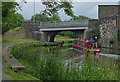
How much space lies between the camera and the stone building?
33188 millimetres

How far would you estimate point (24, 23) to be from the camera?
49688mm

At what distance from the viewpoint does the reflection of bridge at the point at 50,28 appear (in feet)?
137

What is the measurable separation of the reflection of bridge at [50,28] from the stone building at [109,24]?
3.75m

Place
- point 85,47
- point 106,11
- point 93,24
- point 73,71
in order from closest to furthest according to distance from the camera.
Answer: point 73,71 → point 85,47 → point 106,11 → point 93,24

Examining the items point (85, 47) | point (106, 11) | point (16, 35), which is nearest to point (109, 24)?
point (106, 11)

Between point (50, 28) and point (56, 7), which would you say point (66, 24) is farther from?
point (56, 7)

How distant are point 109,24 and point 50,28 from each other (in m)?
13.6

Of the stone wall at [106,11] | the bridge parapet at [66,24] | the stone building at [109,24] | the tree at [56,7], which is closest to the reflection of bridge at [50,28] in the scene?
the bridge parapet at [66,24]

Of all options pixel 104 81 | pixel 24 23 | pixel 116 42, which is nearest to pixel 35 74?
pixel 104 81

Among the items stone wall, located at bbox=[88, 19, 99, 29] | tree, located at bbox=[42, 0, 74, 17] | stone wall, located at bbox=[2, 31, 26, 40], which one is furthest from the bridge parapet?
tree, located at bbox=[42, 0, 74, 17]

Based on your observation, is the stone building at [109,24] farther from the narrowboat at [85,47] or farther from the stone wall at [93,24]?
the narrowboat at [85,47]

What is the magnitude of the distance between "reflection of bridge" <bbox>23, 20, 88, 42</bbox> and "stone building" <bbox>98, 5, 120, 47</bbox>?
375 centimetres

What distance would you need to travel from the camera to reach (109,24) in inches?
1399

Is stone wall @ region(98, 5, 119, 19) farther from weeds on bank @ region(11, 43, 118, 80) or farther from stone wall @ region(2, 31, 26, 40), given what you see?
weeds on bank @ region(11, 43, 118, 80)
